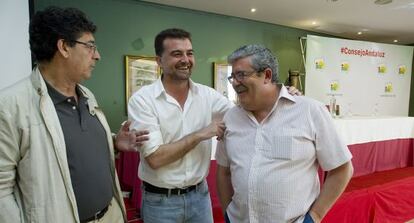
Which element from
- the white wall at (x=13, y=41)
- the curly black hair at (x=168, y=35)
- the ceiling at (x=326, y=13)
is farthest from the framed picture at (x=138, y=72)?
Result: the curly black hair at (x=168, y=35)

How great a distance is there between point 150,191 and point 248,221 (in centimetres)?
56

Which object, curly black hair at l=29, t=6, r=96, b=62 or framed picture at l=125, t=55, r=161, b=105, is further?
framed picture at l=125, t=55, r=161, b=105

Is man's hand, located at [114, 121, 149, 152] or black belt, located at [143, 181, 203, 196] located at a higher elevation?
man's hand, located at [114, 121, 149, 152]

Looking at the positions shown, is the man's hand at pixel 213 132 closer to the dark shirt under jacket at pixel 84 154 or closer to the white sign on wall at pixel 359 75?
the dark shirt under jacket at pixel 84 154

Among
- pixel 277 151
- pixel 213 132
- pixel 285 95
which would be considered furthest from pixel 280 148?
pixel 213 132

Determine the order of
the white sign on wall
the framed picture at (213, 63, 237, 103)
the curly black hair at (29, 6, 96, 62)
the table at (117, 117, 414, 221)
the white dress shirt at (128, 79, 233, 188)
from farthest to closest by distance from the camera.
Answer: the white sign on wall < the framed picture at (213, 63, 237, 103) < the table at (117, 117, 414, 221) < the white dress shirt at (128, 79, 233, 188) < the curly black hair at (29, 6, 96, 62)

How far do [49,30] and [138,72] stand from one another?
307cm

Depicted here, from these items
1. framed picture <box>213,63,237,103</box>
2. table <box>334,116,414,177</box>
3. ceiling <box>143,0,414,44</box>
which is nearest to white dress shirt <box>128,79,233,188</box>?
table <box>334,116,414,177</box>

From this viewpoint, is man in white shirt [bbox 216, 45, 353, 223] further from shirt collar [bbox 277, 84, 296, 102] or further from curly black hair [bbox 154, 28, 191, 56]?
curly black hair [bbox 154, 28, 191, 56]

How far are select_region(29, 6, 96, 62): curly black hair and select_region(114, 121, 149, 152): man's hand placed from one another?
51 centimetres

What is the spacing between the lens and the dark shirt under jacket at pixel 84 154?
1180 mm

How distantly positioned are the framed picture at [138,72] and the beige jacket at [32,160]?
3015 mm

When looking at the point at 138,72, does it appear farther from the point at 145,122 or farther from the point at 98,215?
the point at 98,215

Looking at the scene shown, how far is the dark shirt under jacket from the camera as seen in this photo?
1180 millimetres
